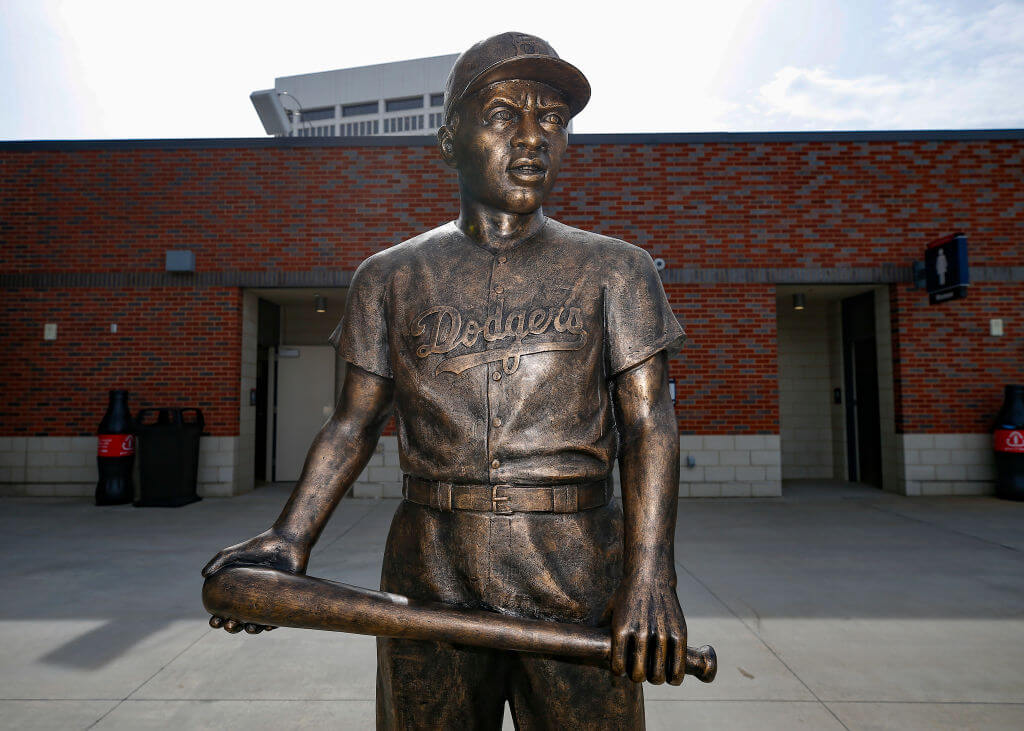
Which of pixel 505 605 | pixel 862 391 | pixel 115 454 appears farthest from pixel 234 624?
pixel 862 391

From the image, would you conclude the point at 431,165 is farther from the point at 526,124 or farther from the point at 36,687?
the point at 526,124

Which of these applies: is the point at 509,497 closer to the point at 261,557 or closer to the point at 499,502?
the point at 499,502

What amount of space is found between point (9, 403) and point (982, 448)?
1376cm

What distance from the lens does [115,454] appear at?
8.32 m

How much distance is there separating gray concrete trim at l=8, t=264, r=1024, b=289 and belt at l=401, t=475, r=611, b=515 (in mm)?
8026

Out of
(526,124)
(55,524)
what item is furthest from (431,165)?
(526,124)

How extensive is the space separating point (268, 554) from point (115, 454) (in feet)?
27.9

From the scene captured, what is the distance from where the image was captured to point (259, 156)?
9148 mm

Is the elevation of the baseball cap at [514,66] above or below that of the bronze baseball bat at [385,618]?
above

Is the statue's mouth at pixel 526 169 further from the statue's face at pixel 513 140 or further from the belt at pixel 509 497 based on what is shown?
the belt at pixel 509 497

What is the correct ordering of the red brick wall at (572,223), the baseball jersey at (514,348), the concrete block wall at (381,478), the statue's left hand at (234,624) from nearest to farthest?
the statue's left hand at (234,624) < the baseball jersey at (514,348) < the red brick wall at (572,223) < the concrete block wall at (381,478)

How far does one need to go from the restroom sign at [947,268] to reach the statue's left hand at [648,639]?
29.2ft

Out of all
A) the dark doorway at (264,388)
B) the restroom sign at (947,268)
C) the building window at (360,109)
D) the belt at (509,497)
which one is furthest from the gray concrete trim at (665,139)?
the building window at (360,109)

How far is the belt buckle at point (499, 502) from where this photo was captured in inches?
50.7
